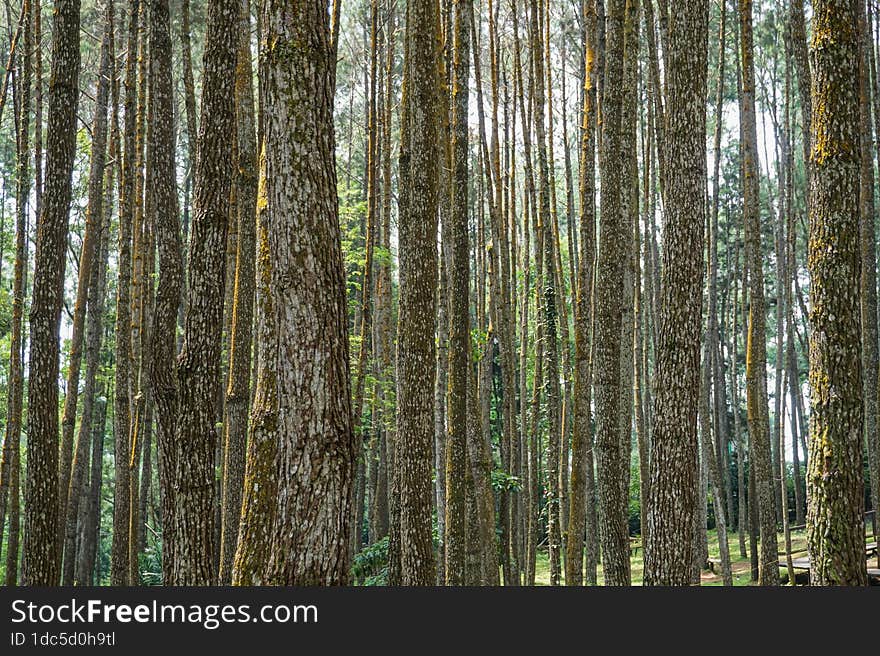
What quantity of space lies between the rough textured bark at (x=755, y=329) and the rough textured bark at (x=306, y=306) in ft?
15.7

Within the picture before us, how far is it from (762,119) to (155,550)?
1258 centimetres

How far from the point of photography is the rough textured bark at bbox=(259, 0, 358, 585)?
2.94 metres

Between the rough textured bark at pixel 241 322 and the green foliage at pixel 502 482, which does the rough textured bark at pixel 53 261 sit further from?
the green foliage at pixel 502 482

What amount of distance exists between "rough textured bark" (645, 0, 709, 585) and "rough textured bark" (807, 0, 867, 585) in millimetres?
636

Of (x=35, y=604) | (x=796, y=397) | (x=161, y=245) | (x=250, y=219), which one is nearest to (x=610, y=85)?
(x=250, y=219)

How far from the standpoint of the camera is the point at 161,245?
17.5ft

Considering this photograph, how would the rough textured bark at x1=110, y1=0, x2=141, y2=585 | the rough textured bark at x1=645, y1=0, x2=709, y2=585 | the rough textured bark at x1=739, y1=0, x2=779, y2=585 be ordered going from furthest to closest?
the rough textured bark at x1=739, y1=0, x2=779, y2=585, the rough textured bark at x1=110, y1=0, x2=141, y2=585, the rough textured bark at x1=645, y1=0, x2=709, y2=585

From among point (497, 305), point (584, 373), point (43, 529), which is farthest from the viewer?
point (497, 305)

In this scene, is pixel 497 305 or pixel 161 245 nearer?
pixel 161 245

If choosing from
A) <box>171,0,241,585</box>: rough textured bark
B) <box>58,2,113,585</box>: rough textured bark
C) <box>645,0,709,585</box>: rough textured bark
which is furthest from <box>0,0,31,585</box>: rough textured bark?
<box>645,0,709,585</box>: rough textured bark

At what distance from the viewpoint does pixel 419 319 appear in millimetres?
5223

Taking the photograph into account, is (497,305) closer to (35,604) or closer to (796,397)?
(35,604)

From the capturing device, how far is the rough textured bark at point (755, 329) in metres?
6.96

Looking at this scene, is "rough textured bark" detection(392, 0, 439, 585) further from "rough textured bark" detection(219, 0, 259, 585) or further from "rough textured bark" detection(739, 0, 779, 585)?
"rough textured bark" detection(739, 0, 779, 585)
